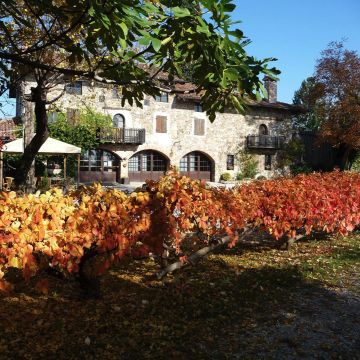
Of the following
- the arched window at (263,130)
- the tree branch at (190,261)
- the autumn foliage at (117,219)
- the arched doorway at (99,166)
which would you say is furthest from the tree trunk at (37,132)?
the arched window at (263,130)

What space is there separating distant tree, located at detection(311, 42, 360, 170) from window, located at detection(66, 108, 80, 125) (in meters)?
19.5

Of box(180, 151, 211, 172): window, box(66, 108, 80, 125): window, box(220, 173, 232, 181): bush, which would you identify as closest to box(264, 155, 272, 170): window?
box(220, 173, 232, 181): bush

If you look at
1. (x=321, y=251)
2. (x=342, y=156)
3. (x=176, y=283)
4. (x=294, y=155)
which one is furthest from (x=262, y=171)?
(x=176, y=283)

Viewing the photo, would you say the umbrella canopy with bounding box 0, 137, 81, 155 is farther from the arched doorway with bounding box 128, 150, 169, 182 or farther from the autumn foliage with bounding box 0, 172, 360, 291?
the arched doorway with bounding box 128, 150, 169, 182

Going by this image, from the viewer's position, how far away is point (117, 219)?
419 centimetres

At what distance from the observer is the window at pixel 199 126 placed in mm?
33219

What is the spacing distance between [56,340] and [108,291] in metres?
1.43

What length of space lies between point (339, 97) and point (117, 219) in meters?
32.3

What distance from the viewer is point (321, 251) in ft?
26.2

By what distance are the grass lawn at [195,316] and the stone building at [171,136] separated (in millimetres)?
22955

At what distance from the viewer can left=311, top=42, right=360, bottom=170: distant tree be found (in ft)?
103

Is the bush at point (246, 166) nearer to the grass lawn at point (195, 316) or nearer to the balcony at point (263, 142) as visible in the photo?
the balcony at point (263, 142)

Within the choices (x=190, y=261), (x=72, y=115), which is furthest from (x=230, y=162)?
(x=190, y=261)

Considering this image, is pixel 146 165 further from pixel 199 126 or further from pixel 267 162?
pixel 267 162
